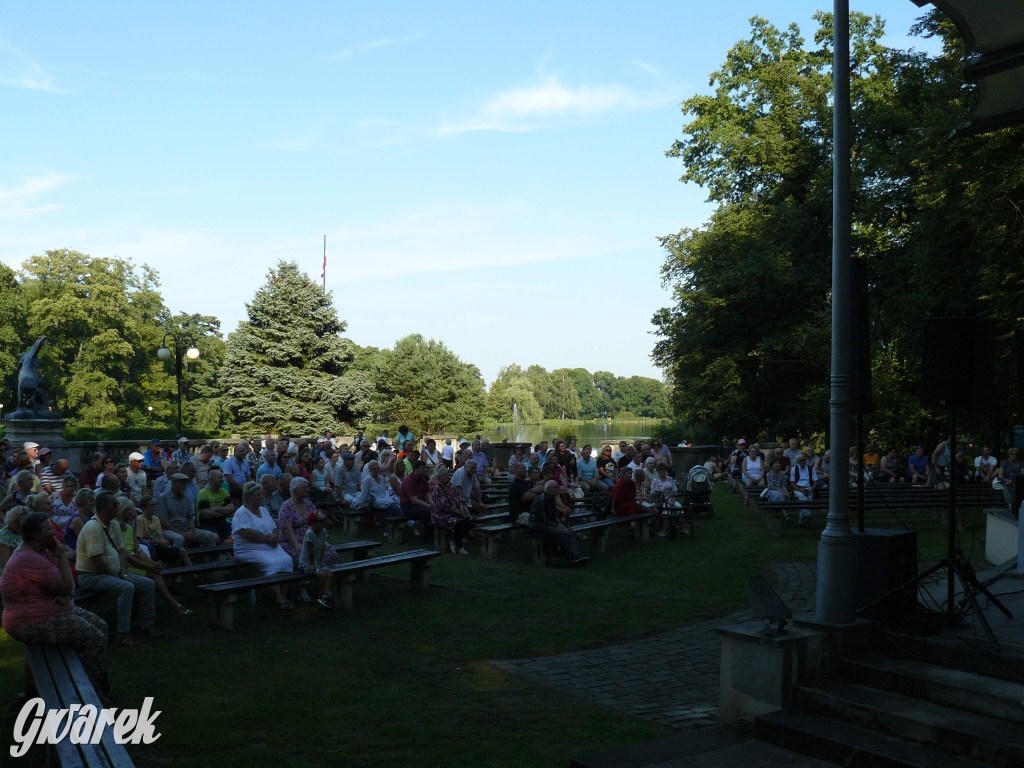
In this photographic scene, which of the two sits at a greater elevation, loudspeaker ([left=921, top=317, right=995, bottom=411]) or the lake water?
loudspeaker ([left=921, top=317, right=995, bottom=411])

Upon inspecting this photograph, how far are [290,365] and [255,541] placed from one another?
39.7 meters

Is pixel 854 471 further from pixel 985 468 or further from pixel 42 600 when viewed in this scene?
pixel 42 600

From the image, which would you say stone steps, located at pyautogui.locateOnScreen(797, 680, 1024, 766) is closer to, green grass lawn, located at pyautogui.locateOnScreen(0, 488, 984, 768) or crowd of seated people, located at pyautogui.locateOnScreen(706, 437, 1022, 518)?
green grass lawn, located at pyautogui.locateOnScreen(0, 488, 984, 768)

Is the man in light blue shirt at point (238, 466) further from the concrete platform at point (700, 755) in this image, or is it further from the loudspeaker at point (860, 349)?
the loudspeaker at point (860, 349)

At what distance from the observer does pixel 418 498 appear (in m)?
14.6

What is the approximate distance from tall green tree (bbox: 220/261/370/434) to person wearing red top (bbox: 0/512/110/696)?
41.7 m

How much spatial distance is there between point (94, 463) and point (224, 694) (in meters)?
10.1

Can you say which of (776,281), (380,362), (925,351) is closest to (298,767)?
(925,351)

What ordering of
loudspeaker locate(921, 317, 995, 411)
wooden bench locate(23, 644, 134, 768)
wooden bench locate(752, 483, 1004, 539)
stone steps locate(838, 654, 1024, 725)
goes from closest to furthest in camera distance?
1. wooden bench locate(23, 644, 134, 768)
2. stone steps locate(838, 654, 1024, 725)
3. loudspeaker locate(921, 317, 995, 411)
4. wooden bench locate(752, 483, 1004, 539)

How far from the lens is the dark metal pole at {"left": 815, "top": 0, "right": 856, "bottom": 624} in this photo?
20.8 ft

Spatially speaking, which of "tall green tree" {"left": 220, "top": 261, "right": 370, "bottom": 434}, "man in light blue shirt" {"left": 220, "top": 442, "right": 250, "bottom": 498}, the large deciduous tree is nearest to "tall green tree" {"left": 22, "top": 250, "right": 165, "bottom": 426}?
"tall green tree" {"left": 220, "top": 261, "right": 370, "bottom": 434}

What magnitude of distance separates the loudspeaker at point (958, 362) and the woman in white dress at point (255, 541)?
7031mm

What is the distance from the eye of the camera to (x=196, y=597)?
10383mm

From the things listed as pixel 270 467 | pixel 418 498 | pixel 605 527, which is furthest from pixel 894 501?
pixel 270 467
